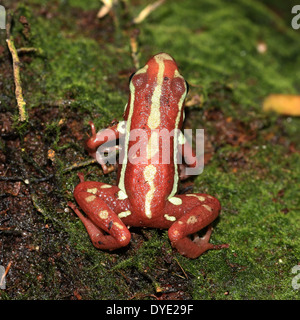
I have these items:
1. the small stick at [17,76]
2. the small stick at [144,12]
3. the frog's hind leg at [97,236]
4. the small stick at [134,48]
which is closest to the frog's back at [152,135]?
the frog's hind leg at [97,236]

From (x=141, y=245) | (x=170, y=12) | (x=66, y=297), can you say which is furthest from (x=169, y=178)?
(x=170, y=12)

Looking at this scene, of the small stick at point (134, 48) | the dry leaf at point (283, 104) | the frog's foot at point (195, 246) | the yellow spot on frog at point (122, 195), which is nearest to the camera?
the frog's foot at point (195, 246)

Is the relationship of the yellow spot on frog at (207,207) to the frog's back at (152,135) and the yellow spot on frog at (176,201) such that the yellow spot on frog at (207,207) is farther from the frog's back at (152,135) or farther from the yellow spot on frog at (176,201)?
the frog's back at (152,135)

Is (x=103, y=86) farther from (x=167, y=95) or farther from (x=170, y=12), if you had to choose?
(x=170, y=12)

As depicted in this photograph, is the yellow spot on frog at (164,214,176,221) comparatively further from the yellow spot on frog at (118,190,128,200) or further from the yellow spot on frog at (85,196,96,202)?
the yellow spot on frog at (85,196,96,202)

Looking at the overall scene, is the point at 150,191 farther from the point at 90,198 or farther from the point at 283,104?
the point at 283,104

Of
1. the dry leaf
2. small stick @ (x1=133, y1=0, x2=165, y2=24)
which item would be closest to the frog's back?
small stick @ (x1=133, y1=0, x2=165, y2=24)
